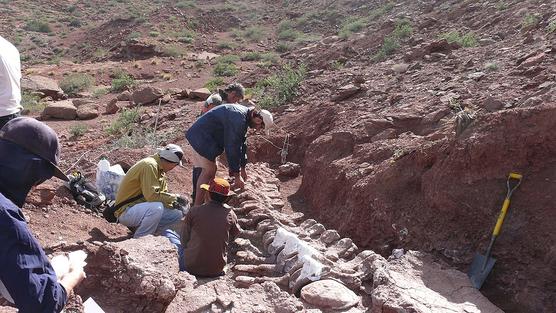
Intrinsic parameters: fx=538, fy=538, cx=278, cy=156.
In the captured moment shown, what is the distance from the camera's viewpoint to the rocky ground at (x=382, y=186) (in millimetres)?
3635

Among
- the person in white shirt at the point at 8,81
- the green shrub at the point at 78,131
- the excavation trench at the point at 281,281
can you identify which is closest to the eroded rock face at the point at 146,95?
the green shrub at the point at 78,131

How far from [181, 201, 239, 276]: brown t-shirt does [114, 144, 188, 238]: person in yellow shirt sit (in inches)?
28.5

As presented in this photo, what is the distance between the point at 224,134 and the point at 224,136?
0.06 ft

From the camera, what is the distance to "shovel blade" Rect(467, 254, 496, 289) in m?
3.83

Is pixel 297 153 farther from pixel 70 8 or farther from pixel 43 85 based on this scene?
pixel 70 8

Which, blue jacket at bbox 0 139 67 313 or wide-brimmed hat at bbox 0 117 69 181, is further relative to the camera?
wide-brimmed hat at bbox 0 117 69 181

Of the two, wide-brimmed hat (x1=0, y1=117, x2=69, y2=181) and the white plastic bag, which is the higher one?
wide-brimmed hat (x1=0, y1=117, x2=69, y2=181)

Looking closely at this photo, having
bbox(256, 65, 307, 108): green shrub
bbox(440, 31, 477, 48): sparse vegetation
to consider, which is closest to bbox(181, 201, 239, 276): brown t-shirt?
bbox(256, 65, 307, 108): green shrub

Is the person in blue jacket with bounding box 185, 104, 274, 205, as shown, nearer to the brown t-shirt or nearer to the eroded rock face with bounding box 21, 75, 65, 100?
the brown t-shirt

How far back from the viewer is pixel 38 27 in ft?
99.6

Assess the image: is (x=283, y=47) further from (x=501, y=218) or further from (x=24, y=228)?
(x=24, y=228)

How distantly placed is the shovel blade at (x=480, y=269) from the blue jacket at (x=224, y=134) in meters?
2.21

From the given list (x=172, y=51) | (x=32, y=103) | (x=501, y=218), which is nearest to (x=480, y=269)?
(x=501, y=218)

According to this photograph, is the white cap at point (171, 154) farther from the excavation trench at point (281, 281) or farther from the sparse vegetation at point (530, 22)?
the sparse vegetation at point (530, 22)
